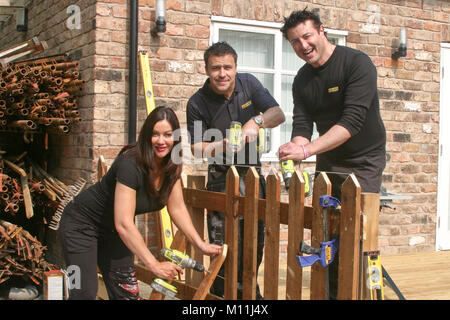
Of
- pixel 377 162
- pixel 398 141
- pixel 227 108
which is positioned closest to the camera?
pixel 377 162

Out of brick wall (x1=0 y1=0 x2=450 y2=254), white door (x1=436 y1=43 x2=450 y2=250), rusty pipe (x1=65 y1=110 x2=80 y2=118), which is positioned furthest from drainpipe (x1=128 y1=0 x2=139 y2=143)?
white door (x1=436 y1=43 x2=450 y2=250)

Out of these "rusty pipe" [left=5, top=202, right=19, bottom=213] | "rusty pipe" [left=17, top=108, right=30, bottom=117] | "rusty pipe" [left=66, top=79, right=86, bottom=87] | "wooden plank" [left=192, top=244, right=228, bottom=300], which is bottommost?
"wooden plank" [left=192, top=244, right=228, bottom=300]

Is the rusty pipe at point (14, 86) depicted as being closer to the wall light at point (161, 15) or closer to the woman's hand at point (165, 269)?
the wall light at point (161, 15)

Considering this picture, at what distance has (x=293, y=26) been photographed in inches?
138

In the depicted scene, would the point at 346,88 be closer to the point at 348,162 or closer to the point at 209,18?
the point at 348,162

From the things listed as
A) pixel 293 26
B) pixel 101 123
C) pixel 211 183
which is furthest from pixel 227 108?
pixel 101 123

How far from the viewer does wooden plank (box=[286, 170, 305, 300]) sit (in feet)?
10.4

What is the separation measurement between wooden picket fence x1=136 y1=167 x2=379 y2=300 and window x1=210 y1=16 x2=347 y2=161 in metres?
2.37

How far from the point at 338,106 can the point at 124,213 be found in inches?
60.3

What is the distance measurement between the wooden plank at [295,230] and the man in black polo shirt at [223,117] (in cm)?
78

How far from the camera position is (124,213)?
3.06 m

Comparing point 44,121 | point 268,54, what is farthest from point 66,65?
point 268,54

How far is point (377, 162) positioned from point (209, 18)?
307cm

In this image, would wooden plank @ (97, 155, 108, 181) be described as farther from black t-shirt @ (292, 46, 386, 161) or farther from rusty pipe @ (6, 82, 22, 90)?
black t-shirt @ (292, 46, 386, 161)
